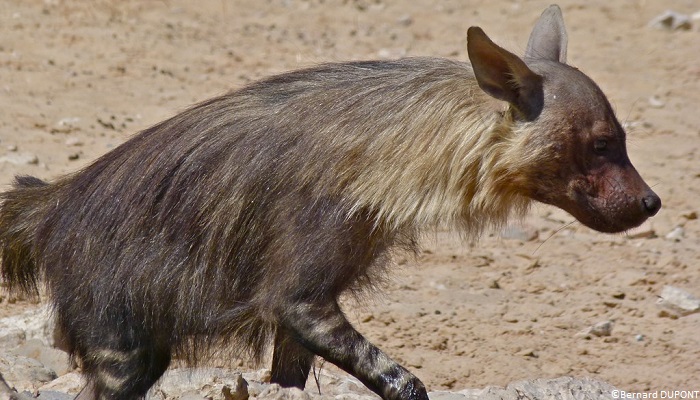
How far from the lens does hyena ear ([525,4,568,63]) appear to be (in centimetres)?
475

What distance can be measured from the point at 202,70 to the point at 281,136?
4356mm

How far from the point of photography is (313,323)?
427 cm

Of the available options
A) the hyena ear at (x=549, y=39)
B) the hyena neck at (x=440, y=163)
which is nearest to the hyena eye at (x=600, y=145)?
the hyena neck at (x=440, y=163)

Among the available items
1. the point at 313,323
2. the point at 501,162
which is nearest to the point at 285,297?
the point at 313,323

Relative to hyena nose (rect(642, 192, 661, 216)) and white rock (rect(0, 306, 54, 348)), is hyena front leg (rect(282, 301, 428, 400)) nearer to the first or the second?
hyena nose (rect(642, 192, 661, 216))

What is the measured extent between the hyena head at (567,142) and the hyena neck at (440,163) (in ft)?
0.23

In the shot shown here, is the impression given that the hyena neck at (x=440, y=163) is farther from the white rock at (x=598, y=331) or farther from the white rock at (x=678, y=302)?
the white rock at (x=678, y=302)

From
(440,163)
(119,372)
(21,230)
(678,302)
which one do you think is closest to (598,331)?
(678,302)

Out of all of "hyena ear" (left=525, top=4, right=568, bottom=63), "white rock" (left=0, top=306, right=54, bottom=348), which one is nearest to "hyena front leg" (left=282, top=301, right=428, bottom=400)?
"hyena ear" (left=525, top=4, right=568, bottom=63)

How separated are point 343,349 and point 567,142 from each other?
106 centimetres

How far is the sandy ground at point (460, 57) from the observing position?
5.79 metres

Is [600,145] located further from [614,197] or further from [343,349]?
[343,349]

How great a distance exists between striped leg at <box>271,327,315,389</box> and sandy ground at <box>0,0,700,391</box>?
0.66m

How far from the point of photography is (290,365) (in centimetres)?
483
